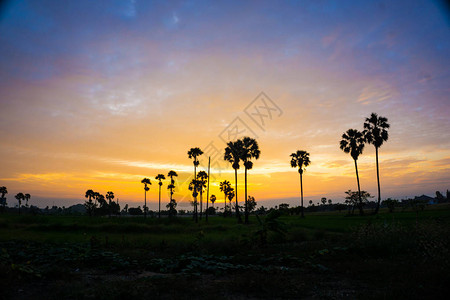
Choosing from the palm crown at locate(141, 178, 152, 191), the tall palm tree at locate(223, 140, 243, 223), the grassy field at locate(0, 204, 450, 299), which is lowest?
the grassy field at locate(0, 204, 450, 299)

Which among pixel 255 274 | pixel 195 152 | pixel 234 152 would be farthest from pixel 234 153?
pixel 255 274

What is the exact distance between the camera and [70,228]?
119 feet

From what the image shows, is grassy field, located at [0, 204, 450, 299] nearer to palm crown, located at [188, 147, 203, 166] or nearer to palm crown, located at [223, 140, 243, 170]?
palm crown, located at [223, 140, 243, 170]

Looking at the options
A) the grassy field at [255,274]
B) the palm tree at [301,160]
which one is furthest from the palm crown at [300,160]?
the grassy field at [255,274]

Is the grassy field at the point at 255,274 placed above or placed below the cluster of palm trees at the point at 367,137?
below

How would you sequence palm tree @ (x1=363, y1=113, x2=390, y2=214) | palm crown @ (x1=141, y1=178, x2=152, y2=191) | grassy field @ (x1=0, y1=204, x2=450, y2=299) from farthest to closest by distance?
palm crown @ (x1=141, y1=178, x2=152, y2=191)
palm tree @ (x1=363, y1=113, x2=390, y2=214)
grassy field @ (x1=0, y1=204, x2=450, y2=299)

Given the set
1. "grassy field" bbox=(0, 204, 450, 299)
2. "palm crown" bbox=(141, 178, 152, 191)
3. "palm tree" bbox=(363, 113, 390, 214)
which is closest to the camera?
"grassy field" bbox=(0, 204, 450, 299)

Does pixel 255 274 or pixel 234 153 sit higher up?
pixel 234 153

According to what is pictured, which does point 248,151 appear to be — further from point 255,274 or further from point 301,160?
point 255,274

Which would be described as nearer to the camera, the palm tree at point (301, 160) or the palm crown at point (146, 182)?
the palm tree at point (301, 160)

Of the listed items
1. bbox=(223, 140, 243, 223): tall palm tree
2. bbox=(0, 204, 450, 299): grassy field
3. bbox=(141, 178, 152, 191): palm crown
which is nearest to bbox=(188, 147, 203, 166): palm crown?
bbox=(223, 140, 243, 223): tall palm tree

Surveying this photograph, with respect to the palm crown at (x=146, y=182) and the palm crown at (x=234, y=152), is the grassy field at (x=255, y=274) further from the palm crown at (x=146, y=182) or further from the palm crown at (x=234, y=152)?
the palm crown at (x=146, y=182)

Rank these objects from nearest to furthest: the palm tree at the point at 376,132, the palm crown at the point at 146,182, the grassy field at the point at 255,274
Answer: the grassy field at the point at 255,274, the palm tree at the point at 376,132, the palm crown at the point at 146,182

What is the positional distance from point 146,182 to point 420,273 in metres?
105
